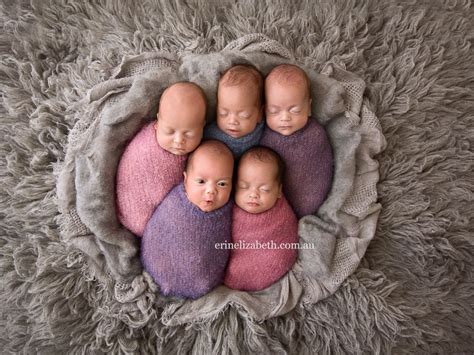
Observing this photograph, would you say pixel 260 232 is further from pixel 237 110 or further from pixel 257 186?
pixel 237 110

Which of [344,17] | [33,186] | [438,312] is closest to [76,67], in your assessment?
[33,186]

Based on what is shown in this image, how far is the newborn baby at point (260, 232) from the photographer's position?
3.28ft

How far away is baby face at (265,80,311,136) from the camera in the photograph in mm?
975

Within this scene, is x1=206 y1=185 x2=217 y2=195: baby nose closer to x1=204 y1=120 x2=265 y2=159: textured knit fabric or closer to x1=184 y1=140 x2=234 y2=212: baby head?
x1=184 y1=140 x2=234 y2=212: baby head

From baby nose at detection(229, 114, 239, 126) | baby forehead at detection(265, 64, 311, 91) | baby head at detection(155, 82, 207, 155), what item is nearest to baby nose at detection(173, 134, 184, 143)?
baby head at detection(155, 82, 207, 155)

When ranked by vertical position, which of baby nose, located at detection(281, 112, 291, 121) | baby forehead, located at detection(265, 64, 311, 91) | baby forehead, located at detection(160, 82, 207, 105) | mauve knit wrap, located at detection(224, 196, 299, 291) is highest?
baby forehead, located at detection(265, 64, 311, 91)

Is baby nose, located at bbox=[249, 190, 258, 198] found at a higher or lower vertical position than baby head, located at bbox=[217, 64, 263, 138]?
lower

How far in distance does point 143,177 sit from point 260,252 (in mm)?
293

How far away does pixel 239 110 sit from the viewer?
979 millimetres

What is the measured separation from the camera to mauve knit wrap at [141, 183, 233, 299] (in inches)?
39.2

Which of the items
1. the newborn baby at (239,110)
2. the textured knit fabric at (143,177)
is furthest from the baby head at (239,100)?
the textured knit fabric at (143,177)

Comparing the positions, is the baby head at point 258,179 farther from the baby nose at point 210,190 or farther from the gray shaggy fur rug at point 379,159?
the gray shaggy fur rug at point 379,159

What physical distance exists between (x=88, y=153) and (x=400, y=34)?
2.53ft

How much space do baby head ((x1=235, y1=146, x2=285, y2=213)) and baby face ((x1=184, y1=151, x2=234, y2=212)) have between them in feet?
0.10
